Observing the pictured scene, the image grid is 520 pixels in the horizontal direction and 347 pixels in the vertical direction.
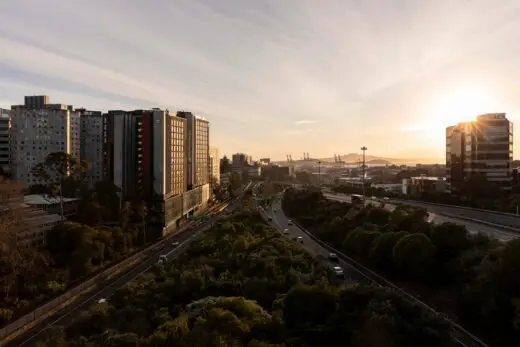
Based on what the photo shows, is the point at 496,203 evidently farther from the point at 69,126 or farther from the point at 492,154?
the point at 69,126

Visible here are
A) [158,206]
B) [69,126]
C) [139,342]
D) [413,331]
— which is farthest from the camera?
[69,126]

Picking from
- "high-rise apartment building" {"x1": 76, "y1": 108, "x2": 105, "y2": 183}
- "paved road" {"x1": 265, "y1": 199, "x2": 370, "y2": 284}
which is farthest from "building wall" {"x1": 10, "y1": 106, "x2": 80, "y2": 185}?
"paved road" {"x1": 265, "y1": 199, "x2": 370, "y2": 284}

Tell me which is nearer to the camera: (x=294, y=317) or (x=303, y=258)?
(x=294, y=317)

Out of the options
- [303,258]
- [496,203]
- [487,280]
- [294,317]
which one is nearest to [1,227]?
[303,258]

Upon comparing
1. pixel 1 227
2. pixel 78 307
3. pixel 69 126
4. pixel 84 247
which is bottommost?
pixel 78 307

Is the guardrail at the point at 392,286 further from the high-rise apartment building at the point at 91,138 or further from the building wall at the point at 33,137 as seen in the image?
the building wall at the point at 33,137

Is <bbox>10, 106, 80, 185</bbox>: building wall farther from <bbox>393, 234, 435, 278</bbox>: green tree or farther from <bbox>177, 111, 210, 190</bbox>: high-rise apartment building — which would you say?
<bbox>393, 234, 435, 278</bbox>: green tree

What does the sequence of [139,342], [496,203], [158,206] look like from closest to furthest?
[139,342] → [496,203] → [158,206]

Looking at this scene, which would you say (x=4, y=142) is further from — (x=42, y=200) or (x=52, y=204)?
(x=52, y=204)
